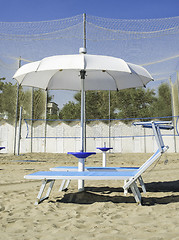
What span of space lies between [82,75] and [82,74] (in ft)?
0.06

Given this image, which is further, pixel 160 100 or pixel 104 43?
pixel 160 100

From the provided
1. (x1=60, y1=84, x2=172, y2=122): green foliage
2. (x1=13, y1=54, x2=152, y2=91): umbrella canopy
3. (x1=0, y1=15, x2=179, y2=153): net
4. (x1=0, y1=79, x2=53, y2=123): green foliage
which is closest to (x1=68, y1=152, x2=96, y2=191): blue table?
(x1=13, y1=54, x2=152, y2=91): umbrella canopy

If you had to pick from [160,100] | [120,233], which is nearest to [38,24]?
[120,233]

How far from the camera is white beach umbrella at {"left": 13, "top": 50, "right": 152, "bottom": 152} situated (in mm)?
3306

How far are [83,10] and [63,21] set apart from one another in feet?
2.75

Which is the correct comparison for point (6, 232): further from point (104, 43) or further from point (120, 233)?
point (104, 43)

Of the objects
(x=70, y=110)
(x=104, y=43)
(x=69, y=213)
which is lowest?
(x=69, y=213)

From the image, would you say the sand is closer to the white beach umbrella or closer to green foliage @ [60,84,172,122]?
the white beach umbrella

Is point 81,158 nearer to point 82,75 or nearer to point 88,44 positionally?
point 82,75

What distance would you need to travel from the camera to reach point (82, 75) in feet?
13.6

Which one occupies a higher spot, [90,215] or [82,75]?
[82,75]

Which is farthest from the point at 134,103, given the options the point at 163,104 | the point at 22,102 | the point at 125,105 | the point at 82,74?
the point at 82,74

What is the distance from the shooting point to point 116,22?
8797 mm

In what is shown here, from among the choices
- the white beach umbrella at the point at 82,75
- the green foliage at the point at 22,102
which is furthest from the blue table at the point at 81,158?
the green foliage at the point at 22,102
